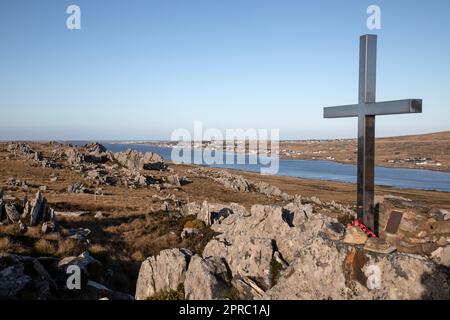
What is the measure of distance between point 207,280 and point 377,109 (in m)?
→ 5.22

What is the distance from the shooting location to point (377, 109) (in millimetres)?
8172

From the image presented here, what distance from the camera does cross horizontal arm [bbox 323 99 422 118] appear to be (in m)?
7.36

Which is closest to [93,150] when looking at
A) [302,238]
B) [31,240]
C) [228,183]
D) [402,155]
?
[228,183]

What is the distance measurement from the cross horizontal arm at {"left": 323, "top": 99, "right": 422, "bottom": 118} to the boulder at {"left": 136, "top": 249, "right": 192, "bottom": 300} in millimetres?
5388

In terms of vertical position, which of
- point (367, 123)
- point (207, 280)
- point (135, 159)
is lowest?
point (207, 280)

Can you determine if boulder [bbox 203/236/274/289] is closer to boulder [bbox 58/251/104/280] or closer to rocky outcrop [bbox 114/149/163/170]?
boulder [bbox 58/251/104/280]

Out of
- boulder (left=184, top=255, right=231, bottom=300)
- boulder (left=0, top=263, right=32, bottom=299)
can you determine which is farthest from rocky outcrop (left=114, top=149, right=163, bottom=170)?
boulder (left=184, top=255, right=231, bottom=300)

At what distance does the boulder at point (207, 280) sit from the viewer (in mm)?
8477

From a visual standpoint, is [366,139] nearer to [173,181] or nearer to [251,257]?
[251,257]

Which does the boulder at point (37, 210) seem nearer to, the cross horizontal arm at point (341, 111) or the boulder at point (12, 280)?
the boulder at point (12, 280)

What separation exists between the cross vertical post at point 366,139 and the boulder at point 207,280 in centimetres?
340

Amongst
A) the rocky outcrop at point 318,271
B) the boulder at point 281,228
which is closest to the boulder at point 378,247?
the rocky outcrop at point 318,271

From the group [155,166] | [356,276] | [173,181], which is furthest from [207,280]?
[155,166]
